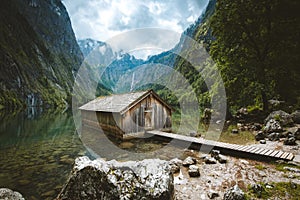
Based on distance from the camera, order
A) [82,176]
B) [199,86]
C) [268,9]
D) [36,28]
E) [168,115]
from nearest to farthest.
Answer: [82,176]
[268,9]
[168,115]
[199,86]
[36,28]

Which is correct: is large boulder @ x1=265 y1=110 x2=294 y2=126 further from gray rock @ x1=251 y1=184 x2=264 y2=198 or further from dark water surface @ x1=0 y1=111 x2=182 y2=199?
gray rock @ x1=251 y1=184 x2=264 y2=198

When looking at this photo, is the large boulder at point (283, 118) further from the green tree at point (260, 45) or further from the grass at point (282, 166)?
the grass at point (282, 166)

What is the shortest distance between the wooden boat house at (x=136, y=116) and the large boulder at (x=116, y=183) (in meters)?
10.2

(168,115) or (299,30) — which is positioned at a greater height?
(299,30)

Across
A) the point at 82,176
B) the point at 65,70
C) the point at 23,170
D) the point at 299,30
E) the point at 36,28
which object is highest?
the point at 36,28

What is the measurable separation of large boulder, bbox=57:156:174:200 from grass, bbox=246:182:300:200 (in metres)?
2.35

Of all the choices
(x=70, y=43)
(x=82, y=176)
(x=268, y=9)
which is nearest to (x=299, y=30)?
(x=268, y=9)

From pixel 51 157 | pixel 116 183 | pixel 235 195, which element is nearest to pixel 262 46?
pixel 235 195

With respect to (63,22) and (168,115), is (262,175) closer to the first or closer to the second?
(168,115)

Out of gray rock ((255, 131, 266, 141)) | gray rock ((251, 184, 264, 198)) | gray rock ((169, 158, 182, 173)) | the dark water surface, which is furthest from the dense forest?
gray rock ((251, 184, 264, 198))

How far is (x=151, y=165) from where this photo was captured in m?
5.67

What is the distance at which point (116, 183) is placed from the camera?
4922 millimetres

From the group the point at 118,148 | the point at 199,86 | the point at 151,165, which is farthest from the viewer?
the point at 199,86

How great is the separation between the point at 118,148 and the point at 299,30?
1752 cm
